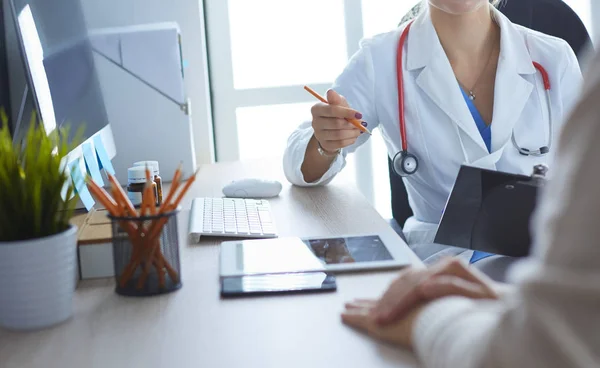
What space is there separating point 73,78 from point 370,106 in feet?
2.06

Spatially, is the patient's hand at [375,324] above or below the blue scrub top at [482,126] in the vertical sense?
below

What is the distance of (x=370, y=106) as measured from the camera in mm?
1642

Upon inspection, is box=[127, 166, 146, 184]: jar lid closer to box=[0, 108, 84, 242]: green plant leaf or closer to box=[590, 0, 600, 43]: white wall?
box=[0, 108, 84, 242]: green plant leaf

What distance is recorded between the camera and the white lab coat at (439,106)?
5.07ft

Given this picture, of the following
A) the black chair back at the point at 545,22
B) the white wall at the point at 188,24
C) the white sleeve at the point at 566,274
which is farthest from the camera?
the white wall at the point at 188,24

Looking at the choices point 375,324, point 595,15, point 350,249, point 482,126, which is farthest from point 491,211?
point 595,15

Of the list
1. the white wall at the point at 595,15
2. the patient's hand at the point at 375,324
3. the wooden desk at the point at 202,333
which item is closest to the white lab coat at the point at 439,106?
the wooden desk at the point at 202,333

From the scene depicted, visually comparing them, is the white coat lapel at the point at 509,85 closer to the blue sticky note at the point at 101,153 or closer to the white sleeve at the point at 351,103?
the white sleeve at the point at 351,103

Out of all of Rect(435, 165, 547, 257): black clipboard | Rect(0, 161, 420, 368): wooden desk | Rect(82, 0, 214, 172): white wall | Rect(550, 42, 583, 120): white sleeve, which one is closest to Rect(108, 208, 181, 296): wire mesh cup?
Rect(0, 161, 420, 368): wooden desk

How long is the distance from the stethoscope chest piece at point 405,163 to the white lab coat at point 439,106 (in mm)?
43

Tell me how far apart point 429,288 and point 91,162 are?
91 cm

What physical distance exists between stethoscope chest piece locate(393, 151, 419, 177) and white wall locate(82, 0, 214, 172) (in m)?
0.86

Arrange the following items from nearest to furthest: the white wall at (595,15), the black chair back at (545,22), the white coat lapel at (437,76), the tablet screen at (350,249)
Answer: the tablet screen at (350,249) < the white coat lapel at (437,76) < the black chair back at (545,22) < the white wall at (595,15)

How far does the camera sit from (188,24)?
2.18 metres
